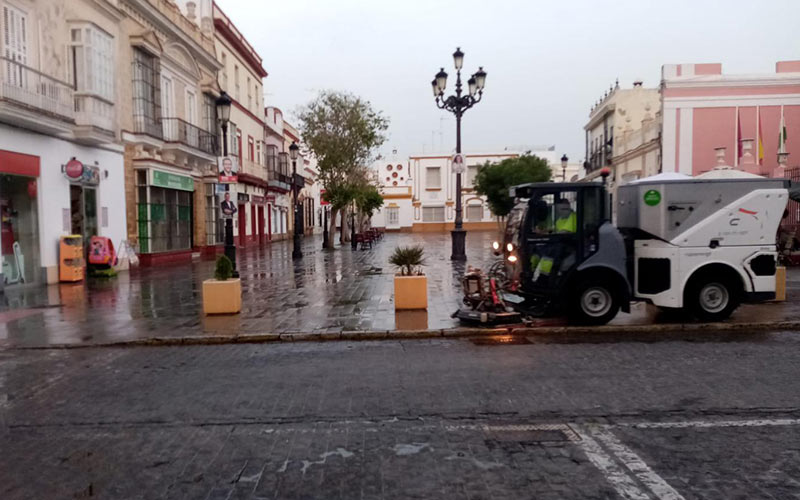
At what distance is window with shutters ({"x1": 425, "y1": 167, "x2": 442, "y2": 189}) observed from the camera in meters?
66.1

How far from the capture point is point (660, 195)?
28.4ft

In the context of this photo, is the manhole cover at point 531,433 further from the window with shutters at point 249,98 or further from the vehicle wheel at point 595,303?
the window with shutters at point 249,98

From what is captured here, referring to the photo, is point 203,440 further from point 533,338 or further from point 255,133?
point 255,133

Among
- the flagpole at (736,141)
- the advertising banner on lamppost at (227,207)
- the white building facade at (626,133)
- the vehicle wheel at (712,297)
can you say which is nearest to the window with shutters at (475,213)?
the white building facade at (626,133)

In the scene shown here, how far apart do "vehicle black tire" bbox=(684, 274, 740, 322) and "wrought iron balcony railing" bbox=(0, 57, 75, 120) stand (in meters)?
14.1

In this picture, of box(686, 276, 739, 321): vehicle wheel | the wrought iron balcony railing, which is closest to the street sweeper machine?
box(686, 276, 739, 321): vehicle wheel

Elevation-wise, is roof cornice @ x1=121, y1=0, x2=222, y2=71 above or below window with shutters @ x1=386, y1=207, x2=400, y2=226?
above

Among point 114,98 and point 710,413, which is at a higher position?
point 114,98

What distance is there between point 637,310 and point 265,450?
8.12m

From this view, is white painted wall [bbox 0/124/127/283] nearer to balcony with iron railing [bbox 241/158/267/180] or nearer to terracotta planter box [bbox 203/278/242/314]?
terracotta planter box [bbox 203/278/242/314]

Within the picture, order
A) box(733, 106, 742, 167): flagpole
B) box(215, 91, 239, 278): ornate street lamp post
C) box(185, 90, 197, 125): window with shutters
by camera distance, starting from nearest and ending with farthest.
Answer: box(215, 91, 239, 278): ornate street lamp post → box(185, 90, 197, 125): window with shutters → box(733, 106, 742, 167): flagpole

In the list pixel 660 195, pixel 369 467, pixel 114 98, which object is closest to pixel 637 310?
pixel 660 195

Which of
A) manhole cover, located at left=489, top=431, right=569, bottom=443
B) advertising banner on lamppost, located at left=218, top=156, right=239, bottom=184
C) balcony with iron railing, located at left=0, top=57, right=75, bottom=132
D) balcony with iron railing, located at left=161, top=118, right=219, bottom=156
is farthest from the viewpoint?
Answer: balcony with iron railing, located at left=161, top=118, right=219, bottom=156

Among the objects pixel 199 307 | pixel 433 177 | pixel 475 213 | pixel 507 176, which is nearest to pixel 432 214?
pixel 433 177
